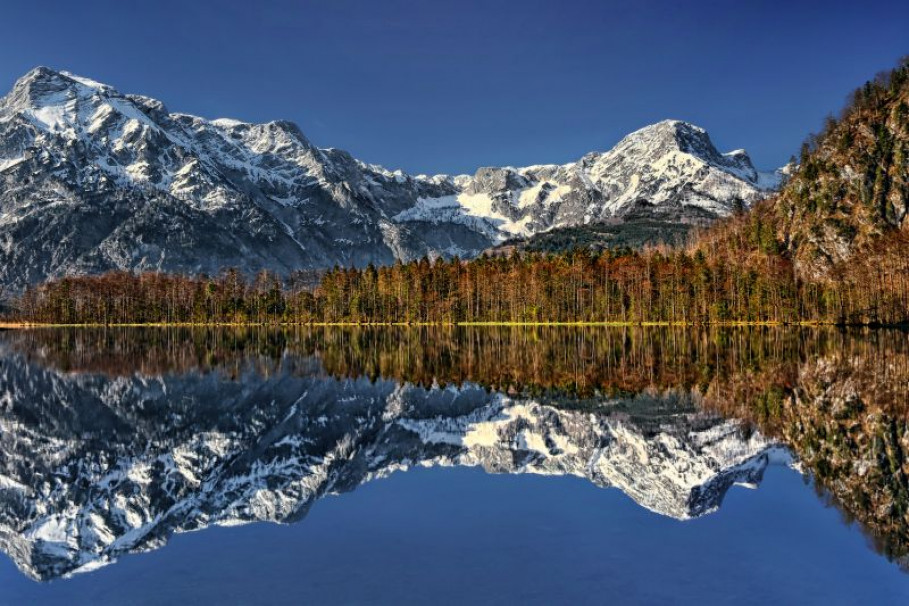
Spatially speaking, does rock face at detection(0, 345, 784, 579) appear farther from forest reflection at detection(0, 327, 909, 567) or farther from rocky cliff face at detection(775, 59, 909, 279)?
rocky cliff face at detection(775, 59, 909, 279)

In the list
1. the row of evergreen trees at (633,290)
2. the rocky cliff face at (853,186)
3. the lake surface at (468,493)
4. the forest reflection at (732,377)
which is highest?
the rocky cliff face at (853,186)

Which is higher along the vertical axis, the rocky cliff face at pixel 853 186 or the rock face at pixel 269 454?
the rocky cliff face at pixel 853 186

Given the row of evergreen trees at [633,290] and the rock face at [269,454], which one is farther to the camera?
the row of evergreen trees at [633,290]

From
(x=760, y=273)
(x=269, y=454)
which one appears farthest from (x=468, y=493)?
(x=760, y=273)

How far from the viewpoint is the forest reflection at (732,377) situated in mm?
19547

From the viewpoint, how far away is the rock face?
18.7 meters

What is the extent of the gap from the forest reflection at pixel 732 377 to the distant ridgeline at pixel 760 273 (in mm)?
67614

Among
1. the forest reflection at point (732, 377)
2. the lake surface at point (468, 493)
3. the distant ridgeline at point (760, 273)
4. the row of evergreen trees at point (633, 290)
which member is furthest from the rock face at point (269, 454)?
the distant ridgeline at point (760, 273)

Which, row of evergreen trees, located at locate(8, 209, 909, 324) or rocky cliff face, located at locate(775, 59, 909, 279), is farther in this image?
rocky cliff face, located at locate(775, 59, 909, 279)

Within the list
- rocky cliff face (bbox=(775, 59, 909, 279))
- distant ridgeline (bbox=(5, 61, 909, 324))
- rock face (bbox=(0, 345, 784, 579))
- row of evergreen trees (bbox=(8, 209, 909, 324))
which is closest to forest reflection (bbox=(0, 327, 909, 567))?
rock face (bbox=(0, 345, 784, 579))

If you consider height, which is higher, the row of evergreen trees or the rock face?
the row of evergreen trees

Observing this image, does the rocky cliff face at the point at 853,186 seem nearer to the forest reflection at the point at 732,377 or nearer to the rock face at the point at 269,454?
the forest reflection at the point at 732,377

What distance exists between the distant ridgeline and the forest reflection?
67614mm

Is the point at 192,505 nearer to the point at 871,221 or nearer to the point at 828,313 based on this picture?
the point at 828,313
